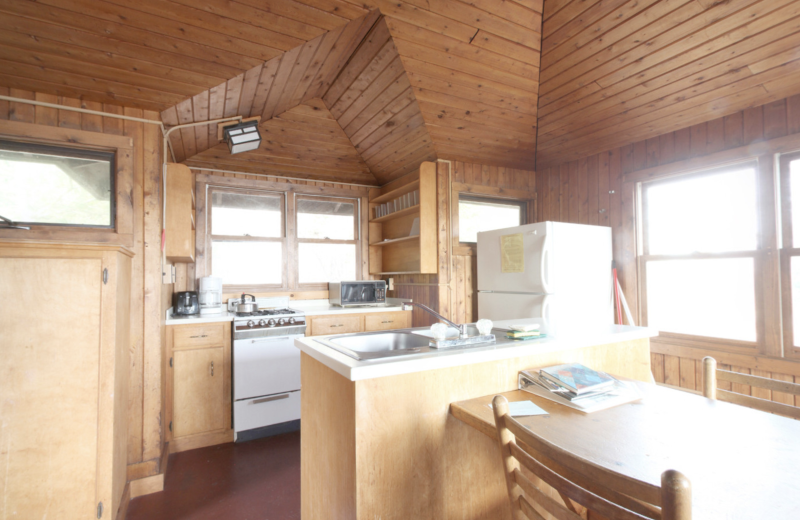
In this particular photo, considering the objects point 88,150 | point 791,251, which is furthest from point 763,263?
point 88,150

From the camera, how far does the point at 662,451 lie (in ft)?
3.21

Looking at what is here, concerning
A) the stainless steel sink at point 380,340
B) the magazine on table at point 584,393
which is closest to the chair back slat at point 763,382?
the magazine on table at point 584,393

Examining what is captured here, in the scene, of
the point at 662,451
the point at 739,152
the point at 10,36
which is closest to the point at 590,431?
the point at 662,451

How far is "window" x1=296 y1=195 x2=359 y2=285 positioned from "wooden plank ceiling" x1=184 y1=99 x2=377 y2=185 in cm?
34

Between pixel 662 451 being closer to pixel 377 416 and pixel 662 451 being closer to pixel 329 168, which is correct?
pixel 377 416

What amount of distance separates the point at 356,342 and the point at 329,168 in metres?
2.82

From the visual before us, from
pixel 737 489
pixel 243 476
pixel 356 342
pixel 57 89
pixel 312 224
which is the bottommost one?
pixel 243 476

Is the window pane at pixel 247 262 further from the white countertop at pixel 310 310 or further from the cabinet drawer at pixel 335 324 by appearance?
the cabinet drawer at pixel 335 324

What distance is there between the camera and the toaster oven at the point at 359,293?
3799mm

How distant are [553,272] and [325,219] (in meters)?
2.52

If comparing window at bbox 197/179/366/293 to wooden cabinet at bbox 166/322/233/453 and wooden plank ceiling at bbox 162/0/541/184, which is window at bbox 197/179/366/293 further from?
wooden cabinet at bbox 166/322/233/453

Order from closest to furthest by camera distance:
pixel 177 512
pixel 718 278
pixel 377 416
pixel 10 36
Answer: pixel 377 416
pixel 10 36
pixel 177 512
pixel 718 278

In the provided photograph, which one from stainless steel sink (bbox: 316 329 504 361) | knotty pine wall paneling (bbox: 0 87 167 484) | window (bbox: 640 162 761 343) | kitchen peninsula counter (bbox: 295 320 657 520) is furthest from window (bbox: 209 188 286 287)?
window (bbox: 640 162 761 343)

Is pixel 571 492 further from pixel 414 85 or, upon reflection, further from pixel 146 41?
pixel 414 85
